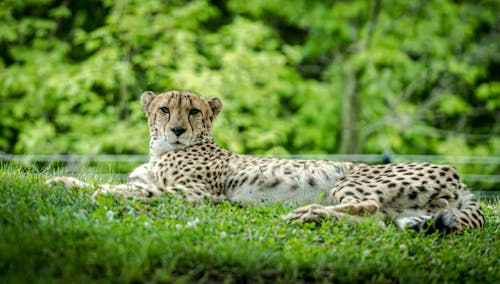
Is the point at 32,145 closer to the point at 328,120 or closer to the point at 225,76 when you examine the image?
the point at 225,76

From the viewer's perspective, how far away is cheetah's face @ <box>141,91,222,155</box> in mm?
5621

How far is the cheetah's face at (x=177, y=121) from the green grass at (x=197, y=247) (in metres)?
1.11

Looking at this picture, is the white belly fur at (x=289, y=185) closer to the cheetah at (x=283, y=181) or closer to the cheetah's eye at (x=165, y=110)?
the cheetah at (x=283, y=181)

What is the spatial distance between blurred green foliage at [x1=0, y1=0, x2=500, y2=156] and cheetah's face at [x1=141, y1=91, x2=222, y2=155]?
540cm

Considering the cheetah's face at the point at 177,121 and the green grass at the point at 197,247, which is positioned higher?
the cheetah's face at the point at 177,121

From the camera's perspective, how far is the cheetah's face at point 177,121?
18.4ft

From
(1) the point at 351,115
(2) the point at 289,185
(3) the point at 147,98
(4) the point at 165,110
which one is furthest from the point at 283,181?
(1) the point at 351,115

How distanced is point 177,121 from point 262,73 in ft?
21.9

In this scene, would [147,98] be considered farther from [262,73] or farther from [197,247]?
[262,73]

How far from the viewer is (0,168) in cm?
538

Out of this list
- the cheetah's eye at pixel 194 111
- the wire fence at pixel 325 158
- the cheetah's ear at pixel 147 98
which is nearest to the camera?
the cheetah's eye at pixel 194 111

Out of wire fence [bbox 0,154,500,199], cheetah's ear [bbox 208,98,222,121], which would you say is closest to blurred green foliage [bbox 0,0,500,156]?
wire fence [bbox 0,154,500,199]

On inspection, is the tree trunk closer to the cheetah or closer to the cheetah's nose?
the cheetah

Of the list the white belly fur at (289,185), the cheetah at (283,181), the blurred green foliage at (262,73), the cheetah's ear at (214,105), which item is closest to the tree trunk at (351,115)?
the blurred green foliage at (262,73)
